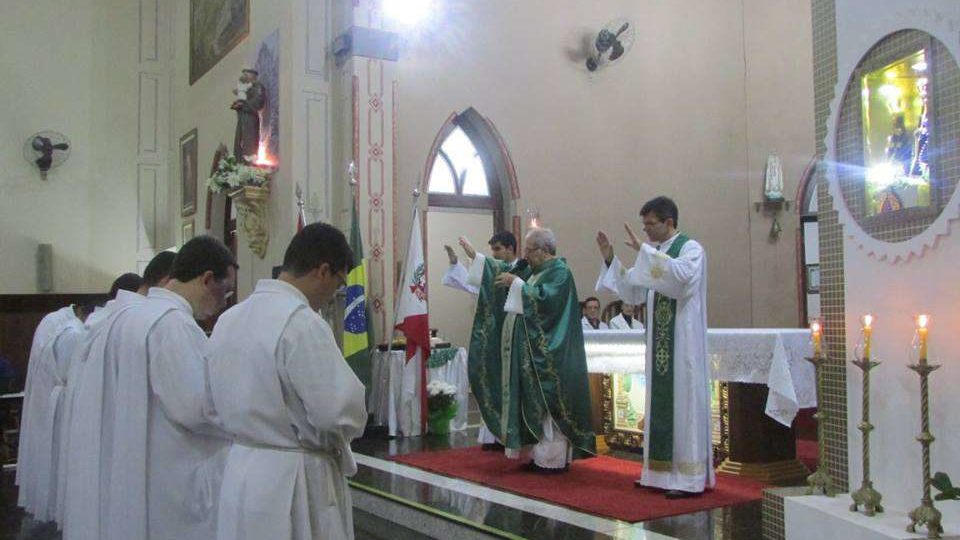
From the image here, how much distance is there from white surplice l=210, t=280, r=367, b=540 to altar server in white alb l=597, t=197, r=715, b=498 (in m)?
2.82

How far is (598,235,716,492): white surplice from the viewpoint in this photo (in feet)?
16.3

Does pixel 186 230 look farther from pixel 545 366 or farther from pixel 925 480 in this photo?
pixel 925 480

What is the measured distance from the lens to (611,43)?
9.88 metres

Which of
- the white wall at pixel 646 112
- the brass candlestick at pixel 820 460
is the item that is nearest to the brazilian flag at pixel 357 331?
the white wall at pixel 646 112

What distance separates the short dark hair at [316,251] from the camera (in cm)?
259

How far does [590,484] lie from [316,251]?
11.2ft

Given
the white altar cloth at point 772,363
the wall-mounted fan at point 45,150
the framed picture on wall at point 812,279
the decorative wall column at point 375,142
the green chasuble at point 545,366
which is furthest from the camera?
the wall-mounted fan at point 45,150

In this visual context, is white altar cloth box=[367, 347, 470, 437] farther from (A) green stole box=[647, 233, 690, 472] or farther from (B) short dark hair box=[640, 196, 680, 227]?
(B) short dark hair box=[640, 196, 680, 227]

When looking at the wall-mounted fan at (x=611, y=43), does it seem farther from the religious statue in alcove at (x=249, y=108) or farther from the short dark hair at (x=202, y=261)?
the short dark hair at (x=202, y=261)

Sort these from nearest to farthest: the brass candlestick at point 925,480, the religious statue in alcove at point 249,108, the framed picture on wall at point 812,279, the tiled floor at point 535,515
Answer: the brass candlestick at point 925,480 → the tiled floor at point 535,515 → the religious statue in alcove at point 249,108 → the framed picture on wall at point 812,279

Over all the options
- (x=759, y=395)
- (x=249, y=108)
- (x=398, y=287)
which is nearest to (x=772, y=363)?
(x=759, y=395)

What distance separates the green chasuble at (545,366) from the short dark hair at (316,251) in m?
3.35

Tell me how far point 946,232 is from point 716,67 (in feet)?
27.1

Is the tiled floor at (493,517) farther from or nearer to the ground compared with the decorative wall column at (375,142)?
nearer to the ground
